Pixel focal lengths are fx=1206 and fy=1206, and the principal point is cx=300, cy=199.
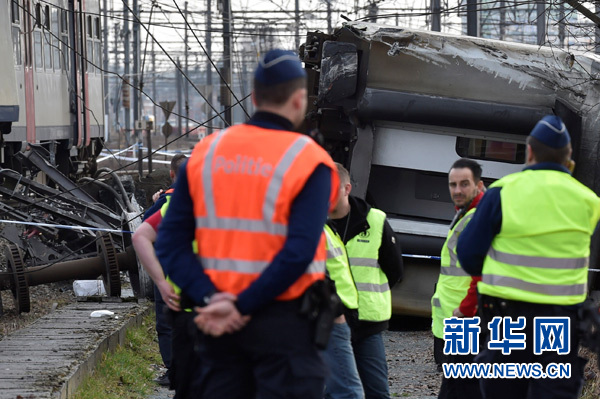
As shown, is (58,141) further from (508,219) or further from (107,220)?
(508,219)

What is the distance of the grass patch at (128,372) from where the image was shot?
769 cm

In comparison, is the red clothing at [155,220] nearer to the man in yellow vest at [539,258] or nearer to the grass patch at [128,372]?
the grass patch at [128,372]

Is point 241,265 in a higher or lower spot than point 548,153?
lower

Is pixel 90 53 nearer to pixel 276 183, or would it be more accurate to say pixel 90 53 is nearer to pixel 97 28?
pixel 97 28

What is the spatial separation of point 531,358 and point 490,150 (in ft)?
18.1

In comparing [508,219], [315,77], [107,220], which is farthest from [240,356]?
[107,220]

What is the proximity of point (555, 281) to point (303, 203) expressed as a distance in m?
1.54

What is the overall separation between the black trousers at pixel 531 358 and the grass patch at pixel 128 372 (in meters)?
3.06

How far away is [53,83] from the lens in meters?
19.1

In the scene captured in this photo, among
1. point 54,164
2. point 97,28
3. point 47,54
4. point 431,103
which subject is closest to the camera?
point 431,103

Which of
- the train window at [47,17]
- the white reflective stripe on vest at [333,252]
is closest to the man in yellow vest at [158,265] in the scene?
the white reflective stripe on vest at [333,252]

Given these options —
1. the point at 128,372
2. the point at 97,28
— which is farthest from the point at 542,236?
the point at 97,28

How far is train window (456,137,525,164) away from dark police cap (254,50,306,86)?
6.52 meters

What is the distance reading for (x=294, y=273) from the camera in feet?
12.0
